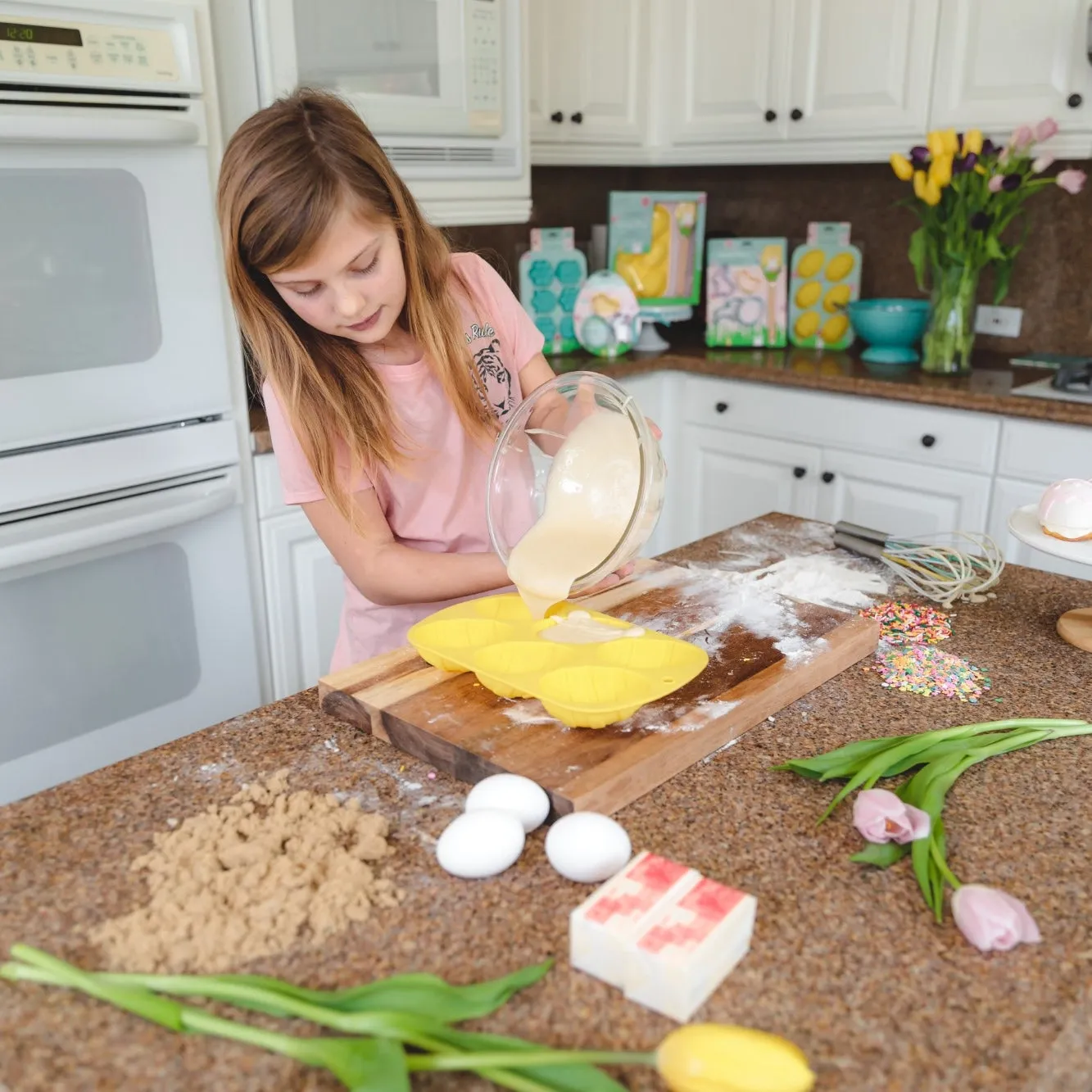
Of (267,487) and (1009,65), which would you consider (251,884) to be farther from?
(1009,65)

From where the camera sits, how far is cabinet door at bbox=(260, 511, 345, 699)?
2.06 metres

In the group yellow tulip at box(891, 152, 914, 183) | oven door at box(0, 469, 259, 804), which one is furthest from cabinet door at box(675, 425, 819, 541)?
oven door at box(0, 469, 259, 804)

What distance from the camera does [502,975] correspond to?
0.67 metres

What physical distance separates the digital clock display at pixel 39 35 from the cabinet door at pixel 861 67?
1795 mm

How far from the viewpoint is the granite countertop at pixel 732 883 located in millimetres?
606

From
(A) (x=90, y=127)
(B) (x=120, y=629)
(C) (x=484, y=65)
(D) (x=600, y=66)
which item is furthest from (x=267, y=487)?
(D) (x=600, y=66)

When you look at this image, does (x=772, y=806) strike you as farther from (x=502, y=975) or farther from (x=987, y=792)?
(x=502, y=975)

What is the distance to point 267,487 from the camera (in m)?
2.01

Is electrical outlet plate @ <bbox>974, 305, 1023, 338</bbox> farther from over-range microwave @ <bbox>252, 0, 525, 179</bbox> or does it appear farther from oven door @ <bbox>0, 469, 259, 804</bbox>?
oven door @ <bbox>0, 469, 259, 804</bbox>

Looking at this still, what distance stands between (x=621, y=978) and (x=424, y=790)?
291 mm

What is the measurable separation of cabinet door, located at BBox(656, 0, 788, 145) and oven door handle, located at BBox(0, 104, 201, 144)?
1602 mm

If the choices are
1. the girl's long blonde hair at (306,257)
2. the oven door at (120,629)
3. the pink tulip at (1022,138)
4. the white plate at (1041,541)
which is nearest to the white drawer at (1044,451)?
the pink tulip at (1022,138)

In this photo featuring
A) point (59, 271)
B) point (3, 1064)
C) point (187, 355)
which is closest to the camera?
point (3, 1064)

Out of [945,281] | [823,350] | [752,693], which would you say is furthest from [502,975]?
[823,350]
